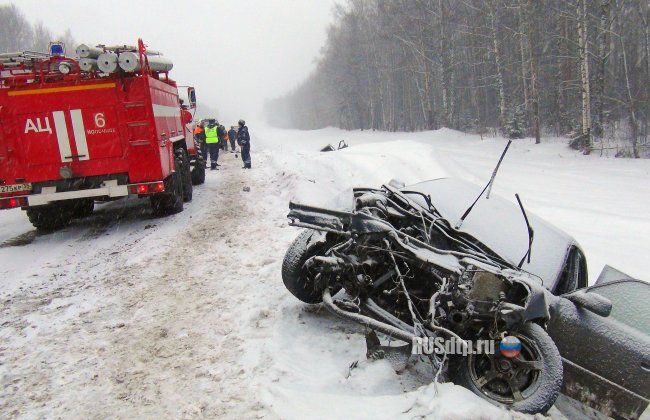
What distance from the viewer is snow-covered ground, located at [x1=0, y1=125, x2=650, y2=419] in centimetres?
295

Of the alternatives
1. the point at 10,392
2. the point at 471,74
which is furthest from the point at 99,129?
the point at 471,74

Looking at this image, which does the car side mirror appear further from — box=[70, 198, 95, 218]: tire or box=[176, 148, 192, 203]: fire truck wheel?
box=[70, 198, 95, 218]: tire

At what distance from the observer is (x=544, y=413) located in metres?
2.82

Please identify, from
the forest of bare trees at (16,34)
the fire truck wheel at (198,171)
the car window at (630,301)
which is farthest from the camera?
the forest of bare trees at (16,34)

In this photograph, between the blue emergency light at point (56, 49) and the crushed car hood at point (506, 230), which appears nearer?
the crushed car hood at point (506, 230)

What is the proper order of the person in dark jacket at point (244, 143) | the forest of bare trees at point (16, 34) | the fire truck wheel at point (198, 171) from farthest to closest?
the forest of bare trees at point (16, 34) < the person in dark jacket at point (244, 143) < the fire truck wheel at point (198, 171)

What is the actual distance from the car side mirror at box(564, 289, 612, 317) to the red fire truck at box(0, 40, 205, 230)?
6.21 meters

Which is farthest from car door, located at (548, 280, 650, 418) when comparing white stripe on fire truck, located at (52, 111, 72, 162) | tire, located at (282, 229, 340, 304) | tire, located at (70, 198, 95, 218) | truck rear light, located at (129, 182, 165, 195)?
tire, located at (70, 198, 95, 218)

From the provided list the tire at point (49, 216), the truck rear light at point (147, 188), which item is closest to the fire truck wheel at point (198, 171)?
the tire at point (49, 216)

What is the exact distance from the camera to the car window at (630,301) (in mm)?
3358

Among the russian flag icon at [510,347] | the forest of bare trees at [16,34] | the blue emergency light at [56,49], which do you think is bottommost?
the russian flag icon at [510,347]

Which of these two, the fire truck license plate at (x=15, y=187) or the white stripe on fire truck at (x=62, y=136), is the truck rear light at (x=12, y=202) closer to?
the fire truck license plate at (x=15, y=187)

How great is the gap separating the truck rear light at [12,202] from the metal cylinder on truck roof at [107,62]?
235 cm

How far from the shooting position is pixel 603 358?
3.04m
